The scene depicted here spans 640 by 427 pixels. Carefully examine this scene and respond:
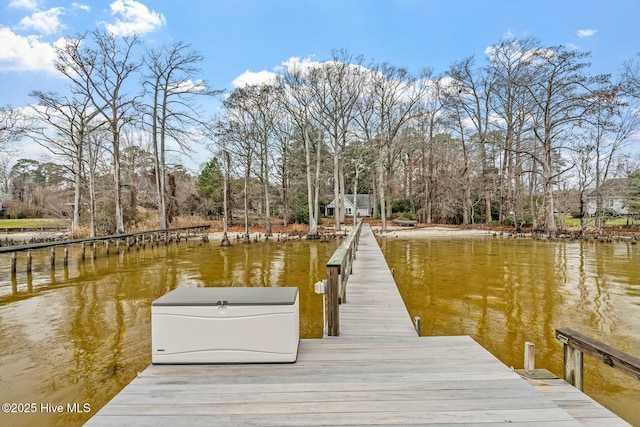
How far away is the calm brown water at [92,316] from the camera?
353 centimetres

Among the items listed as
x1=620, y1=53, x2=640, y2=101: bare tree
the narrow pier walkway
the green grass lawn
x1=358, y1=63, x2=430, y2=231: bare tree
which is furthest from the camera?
the green grass lawn

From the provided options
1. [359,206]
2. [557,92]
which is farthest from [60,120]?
[359,206]

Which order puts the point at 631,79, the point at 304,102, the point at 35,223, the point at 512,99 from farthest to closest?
the point at 35,223 < the point at 512,99 < the point at 304,102 < the point at 631,79

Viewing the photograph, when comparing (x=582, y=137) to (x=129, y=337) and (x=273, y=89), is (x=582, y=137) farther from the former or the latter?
(x=129, y=337)

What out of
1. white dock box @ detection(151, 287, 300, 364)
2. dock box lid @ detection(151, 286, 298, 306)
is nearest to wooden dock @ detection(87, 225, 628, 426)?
white dock box @ detection(151, 287, 300, 364)

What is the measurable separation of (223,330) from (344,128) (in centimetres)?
2224

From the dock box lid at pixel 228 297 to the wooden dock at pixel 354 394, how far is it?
19.6 inches

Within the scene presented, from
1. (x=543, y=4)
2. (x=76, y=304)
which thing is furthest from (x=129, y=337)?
(x=543, y=4)

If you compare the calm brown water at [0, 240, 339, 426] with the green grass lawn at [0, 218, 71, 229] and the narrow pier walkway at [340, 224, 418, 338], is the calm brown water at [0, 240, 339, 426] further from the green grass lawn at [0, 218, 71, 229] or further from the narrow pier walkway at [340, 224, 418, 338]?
the green grass lawn at [0, 218, 71, 229]

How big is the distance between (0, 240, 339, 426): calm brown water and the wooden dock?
1562 millimetres

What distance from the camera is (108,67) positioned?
18.7 meters

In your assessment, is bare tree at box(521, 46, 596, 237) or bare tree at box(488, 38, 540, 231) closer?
bare tree at box(521, 46, 596, 237)

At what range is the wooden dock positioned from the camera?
1.91m

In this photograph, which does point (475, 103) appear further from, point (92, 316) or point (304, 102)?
point (92, 316)
